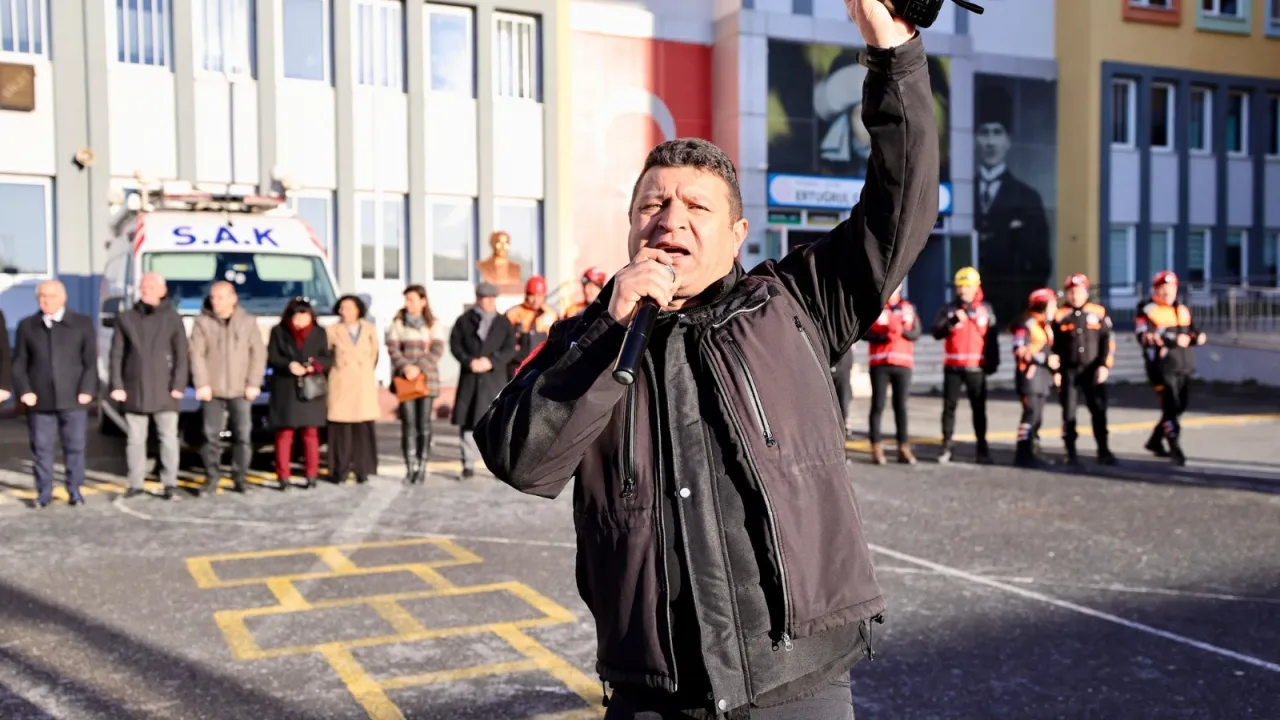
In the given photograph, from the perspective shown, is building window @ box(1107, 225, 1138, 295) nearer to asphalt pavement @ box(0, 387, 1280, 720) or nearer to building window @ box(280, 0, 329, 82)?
asphalt pavement @ box(0, 387, 1280, 720)

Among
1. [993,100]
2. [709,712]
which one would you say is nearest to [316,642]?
[709,712]

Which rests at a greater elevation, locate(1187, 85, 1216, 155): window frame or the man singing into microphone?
locate(1187, 85, 1216, 155): window frame

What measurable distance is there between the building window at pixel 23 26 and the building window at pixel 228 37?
2478 millimetres

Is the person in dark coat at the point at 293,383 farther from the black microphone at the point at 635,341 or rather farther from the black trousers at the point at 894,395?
the black microphone at the point at 635,341

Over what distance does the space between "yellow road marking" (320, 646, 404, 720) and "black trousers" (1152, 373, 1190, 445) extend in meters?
9.22

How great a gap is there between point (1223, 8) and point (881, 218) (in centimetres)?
3218

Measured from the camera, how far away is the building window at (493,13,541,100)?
21844 millimetres

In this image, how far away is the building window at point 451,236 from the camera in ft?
69.9

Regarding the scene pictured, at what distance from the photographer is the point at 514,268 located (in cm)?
1733

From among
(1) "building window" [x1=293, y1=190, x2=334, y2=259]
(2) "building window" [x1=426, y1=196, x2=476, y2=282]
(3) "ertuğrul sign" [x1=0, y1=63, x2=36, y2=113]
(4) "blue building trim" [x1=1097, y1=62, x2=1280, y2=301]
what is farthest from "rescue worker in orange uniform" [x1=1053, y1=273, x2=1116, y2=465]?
(4) "blue building trim" [x1=1097, y1=62, x2=1280, y2=301]

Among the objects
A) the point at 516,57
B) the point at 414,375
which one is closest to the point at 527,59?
the point at 516,57

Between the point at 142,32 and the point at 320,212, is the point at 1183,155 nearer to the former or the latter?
the point at 320,212

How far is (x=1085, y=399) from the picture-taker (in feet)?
36.5

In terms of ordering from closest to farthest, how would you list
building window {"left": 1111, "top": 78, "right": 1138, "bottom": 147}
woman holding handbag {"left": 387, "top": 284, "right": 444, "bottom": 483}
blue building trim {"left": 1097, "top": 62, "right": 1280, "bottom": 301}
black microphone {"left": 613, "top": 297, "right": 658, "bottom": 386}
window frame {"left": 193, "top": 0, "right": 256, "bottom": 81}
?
black microphone {"left": 613, "top": 297, "right": 658, "bottom": 386} < woman holding handbag {"left": 387, "top": 284, "right": 444, "bottom": 483} < window frame {"left": 193, "top": 0, "right": 256, "bottom": 81} < blue building trim {"left": 1097, "top": 62, "right": 1280, "bottom": 301} < building window {"left": 1111, "top": 78, "right": 1138, "bottom": 147}
